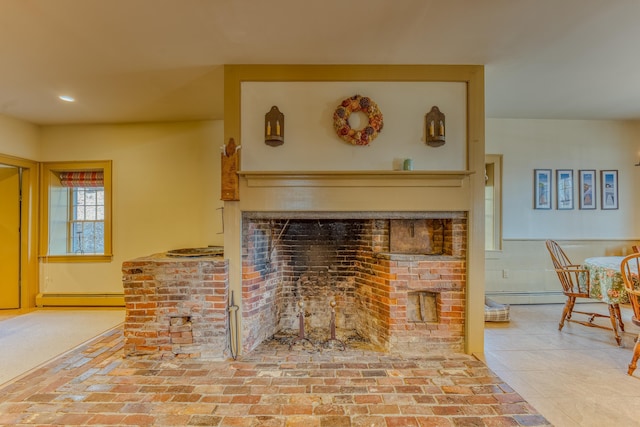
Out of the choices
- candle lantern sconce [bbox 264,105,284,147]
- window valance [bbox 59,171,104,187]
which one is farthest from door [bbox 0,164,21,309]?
candle lantern sconce [bbox 264,105,284,147]

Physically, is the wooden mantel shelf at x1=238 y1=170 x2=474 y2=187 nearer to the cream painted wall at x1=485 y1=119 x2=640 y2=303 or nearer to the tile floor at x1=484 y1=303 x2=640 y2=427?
the tile floor at x1=484 y1=303 x2=640 y2=427

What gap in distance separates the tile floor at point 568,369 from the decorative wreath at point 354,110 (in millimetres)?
2189

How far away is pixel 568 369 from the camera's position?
234cm

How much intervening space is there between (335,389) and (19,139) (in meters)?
4.84

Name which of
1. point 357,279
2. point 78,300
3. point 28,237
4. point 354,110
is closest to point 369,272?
point 357,279

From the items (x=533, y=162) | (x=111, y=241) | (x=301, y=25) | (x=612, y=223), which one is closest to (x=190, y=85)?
(x=301, y=25)

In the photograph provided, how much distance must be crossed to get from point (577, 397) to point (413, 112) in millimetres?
2429

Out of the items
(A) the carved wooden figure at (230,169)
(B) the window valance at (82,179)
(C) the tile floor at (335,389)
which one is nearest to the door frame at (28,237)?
(B) the window valance at (82,179)

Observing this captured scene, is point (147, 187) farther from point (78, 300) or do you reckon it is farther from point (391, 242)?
point (391, 242)

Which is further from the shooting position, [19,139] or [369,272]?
[19,139]

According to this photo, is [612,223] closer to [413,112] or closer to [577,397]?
[577,397]

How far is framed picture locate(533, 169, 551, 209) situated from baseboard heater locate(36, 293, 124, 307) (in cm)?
590

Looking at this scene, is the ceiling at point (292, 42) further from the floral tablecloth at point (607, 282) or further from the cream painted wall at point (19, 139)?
the floral tablecloth at point (607, 282)

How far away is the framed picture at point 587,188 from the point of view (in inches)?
161
